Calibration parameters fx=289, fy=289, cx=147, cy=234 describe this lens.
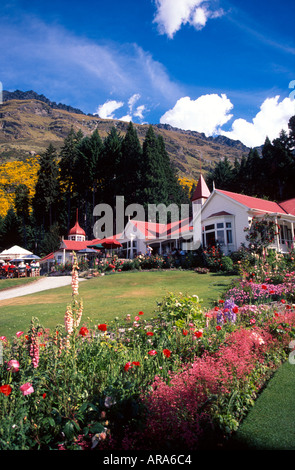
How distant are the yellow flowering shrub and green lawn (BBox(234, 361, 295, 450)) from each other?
69.7 m

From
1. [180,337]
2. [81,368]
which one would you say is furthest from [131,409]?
[180,337]

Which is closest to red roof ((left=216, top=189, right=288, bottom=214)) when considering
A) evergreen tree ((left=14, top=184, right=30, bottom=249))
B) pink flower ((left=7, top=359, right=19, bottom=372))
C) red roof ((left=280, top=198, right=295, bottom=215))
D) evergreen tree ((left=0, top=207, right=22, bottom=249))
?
red roof ((left=280, top=198, right=295, bottom=215))

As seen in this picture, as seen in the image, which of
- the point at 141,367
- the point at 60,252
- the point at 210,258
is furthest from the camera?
the point at 60,252

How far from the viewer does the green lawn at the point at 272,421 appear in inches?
106

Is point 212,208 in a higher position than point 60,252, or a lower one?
higher

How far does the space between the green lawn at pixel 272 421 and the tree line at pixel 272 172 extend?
38681 millimetres

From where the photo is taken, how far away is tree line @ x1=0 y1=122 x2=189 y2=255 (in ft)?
138

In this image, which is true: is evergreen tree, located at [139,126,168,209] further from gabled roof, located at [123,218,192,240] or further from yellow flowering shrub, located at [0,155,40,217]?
yellow flowering shrub, located at [0,155,40,217]

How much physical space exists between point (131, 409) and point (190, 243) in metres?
23.8

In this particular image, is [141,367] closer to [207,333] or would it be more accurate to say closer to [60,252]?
[207,333]

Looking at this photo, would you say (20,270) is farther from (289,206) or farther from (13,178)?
(13,178)

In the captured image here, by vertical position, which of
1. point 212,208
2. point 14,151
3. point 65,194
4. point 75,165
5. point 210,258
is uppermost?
point 14,151
